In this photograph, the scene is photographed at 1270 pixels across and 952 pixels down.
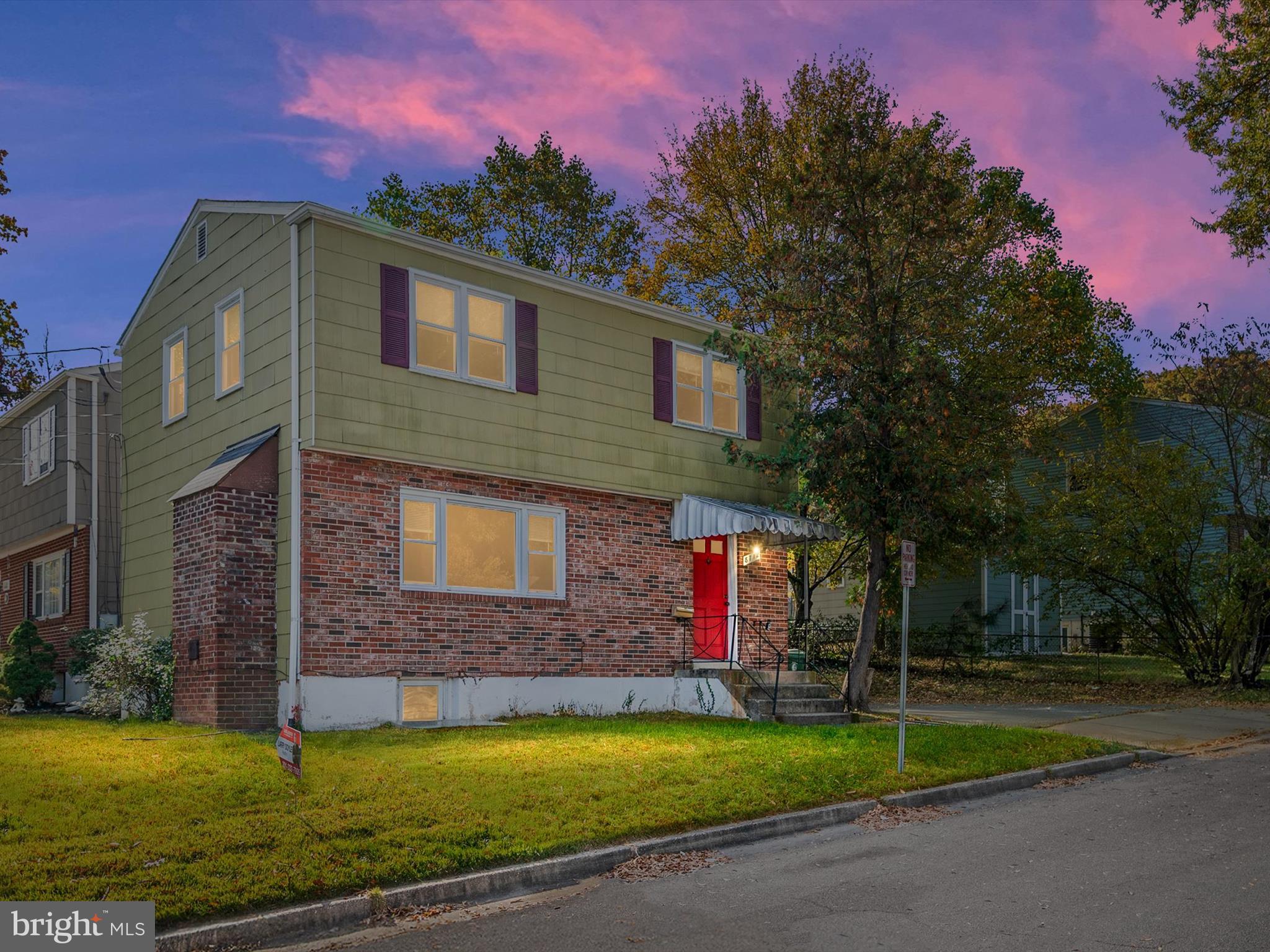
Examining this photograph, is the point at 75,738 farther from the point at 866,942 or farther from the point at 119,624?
the point at 866,942

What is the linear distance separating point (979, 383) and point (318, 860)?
1922cm

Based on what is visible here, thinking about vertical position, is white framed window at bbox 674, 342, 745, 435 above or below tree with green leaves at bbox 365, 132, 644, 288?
below

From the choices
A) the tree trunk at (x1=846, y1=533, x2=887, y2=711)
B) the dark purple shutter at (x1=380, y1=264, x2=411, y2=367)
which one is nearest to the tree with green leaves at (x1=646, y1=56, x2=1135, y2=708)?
the tree trunk at (x1=846, y1=533, x2=887, y2=711)

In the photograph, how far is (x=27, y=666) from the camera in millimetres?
18500

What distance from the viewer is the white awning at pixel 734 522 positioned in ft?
54.7

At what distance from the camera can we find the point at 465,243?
34.1 m

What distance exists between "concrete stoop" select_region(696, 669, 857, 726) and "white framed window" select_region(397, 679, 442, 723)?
14.3ft

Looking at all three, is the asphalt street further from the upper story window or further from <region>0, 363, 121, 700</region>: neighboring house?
the upper story window

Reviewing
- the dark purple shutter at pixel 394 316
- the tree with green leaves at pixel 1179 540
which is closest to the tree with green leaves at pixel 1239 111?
the tree with green leaves at pixel 1179 540

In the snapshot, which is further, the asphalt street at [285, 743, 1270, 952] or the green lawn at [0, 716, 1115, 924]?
the green lawn at [0, 716, 1115, 924]

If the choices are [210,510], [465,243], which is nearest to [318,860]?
[210,510]

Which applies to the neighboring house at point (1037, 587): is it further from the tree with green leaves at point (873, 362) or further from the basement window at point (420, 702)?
the basement window at point (420, 702)

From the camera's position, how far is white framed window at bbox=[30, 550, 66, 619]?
20672 millimetres

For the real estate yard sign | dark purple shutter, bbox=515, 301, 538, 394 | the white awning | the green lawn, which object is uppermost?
dark purple shutter, bbox=515, 301, 538, 394
